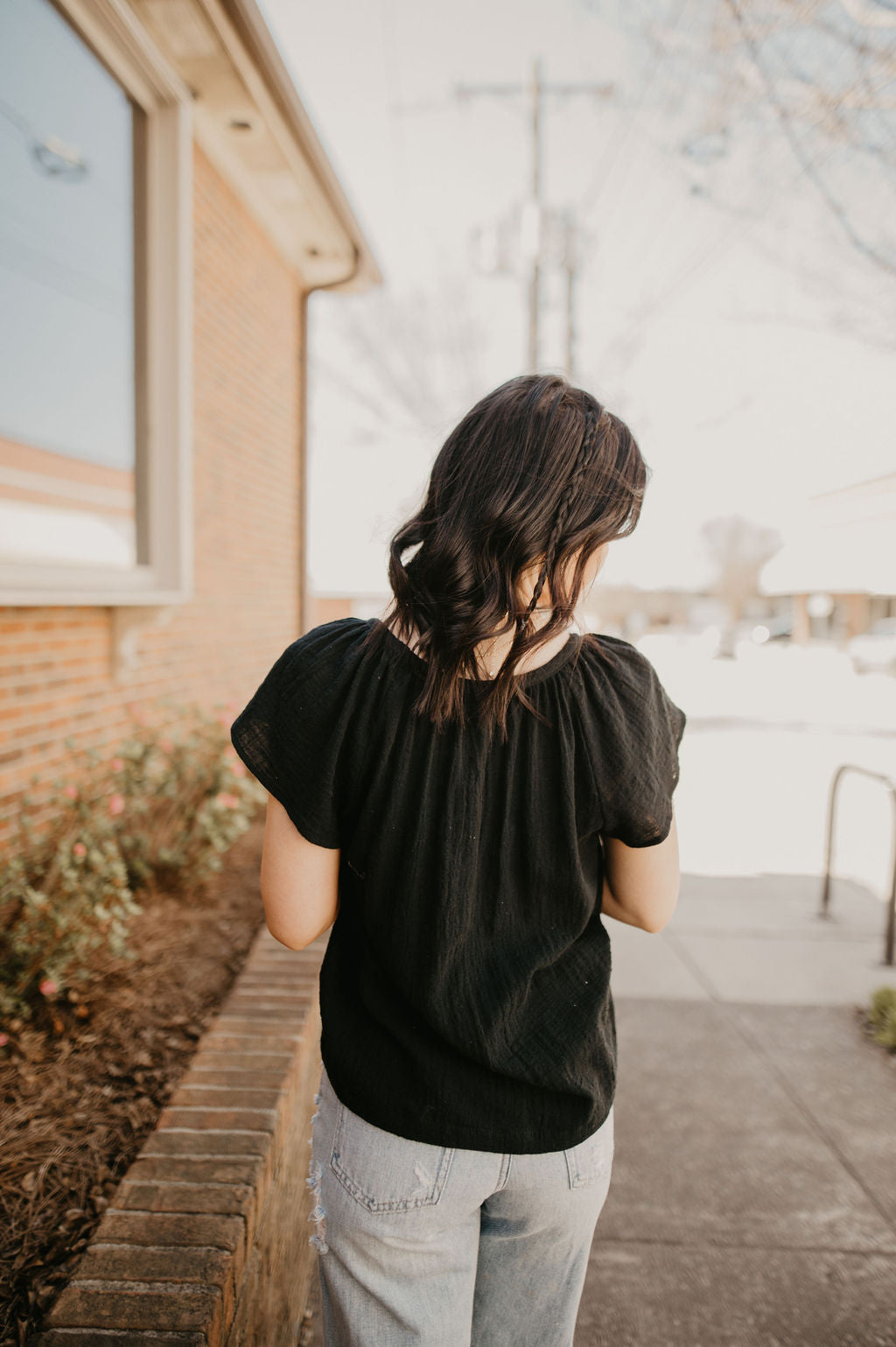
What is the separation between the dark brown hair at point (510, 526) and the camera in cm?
104

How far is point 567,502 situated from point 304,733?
0.43 metres

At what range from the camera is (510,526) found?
1038mm

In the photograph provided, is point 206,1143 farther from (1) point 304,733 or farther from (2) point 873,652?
(2) point 873,652

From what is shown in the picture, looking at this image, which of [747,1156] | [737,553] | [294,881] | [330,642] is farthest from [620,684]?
[737,553]

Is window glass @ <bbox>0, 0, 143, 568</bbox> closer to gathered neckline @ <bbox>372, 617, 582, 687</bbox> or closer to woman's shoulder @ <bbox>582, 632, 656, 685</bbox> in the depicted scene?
gathered neckline @ <bbox>372, 617, 582, 687</bbox>

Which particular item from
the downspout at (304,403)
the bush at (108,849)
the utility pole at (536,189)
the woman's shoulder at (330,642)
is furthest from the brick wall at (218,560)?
the utility pole at (536,189)

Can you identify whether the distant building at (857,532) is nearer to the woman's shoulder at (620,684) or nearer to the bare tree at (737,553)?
the woman's shoulder at (620,684)

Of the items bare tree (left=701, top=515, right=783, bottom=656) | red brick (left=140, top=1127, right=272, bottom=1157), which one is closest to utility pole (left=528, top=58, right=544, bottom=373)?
red brick (left=140, top=1127, right=272, bottom=1157)

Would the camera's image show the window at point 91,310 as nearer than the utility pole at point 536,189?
Yes

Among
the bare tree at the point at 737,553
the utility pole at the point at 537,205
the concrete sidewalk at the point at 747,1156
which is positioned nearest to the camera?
the concrete sidewalk at the point at 747,1156

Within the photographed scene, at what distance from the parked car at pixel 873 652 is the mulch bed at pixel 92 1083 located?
27.2 meters

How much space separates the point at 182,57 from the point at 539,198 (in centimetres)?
1035

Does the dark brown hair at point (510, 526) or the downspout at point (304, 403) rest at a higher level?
the downspout at point (304, 403)

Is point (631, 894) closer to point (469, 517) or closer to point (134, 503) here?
point (469, 517)
